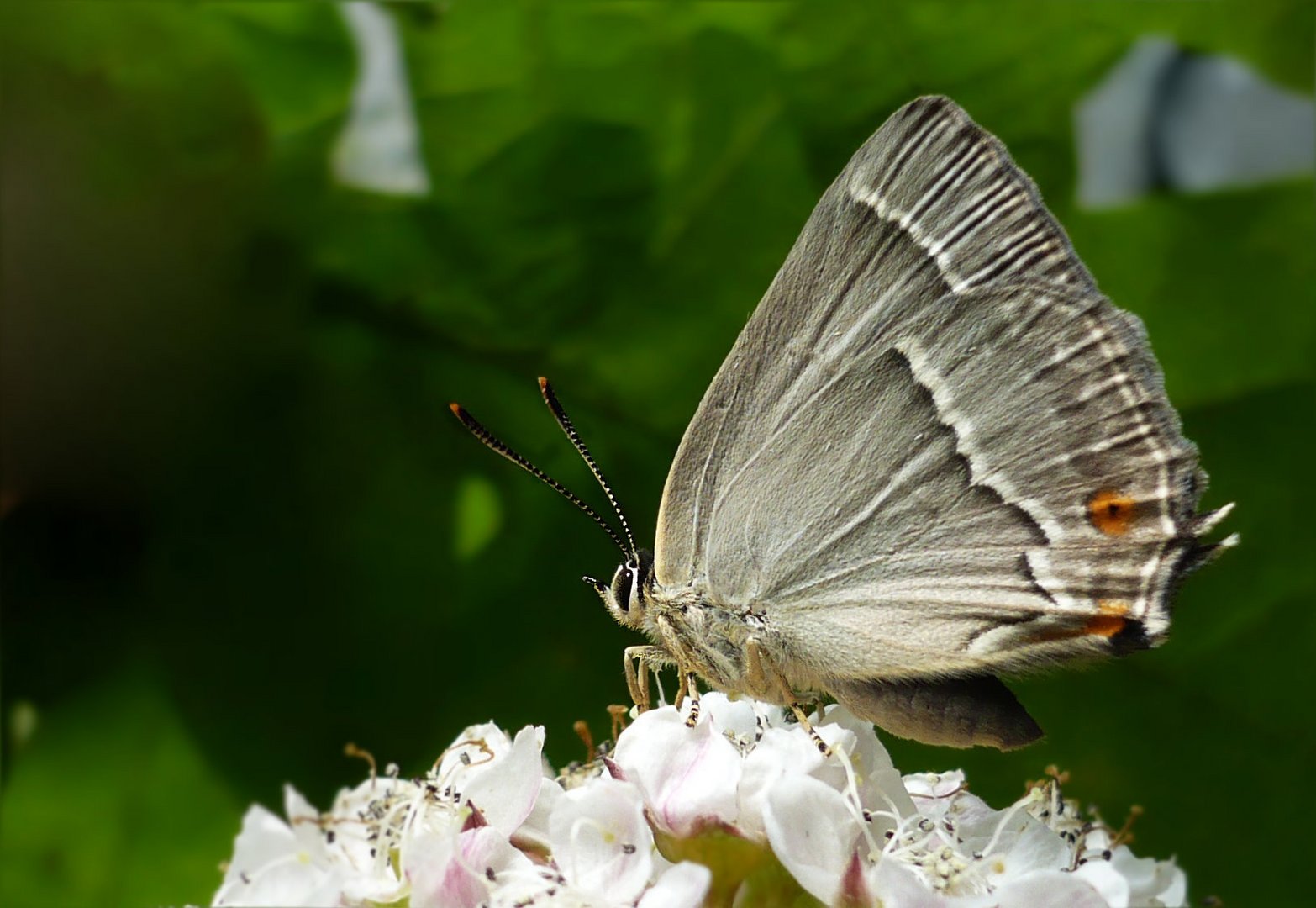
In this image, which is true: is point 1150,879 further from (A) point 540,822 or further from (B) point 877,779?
(A) point 540,822

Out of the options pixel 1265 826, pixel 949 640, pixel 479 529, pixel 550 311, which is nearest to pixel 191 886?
pixel 479 529

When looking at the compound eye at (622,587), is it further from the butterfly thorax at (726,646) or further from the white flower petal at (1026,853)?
the white flower petal at (1026,853)

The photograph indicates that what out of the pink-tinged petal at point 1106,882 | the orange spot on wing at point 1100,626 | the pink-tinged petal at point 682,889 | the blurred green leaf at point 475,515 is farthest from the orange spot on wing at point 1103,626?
A: the blurred green leaf at point 475,515

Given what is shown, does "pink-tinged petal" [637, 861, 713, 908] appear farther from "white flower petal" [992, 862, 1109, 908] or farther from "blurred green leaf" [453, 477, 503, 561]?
"blurred green leaf" [453, 477, 503, 561]

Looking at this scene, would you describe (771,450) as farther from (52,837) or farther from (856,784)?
(52,837)

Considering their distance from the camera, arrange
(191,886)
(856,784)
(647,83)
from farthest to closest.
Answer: (647,83) → (191,886) → (856,784)

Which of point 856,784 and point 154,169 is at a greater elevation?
point 154,169

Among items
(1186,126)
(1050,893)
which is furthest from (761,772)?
(1186,126)
